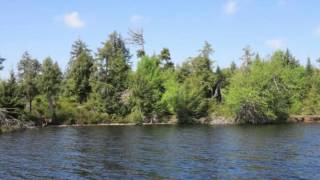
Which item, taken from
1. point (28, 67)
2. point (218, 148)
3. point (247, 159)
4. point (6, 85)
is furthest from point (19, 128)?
point (247, 159)

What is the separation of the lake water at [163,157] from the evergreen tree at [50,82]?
40953mm

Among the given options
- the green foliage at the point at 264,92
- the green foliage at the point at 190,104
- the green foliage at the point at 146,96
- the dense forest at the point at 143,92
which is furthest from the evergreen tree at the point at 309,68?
the green foliage at the point at 146,96

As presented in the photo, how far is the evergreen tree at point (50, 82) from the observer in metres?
114

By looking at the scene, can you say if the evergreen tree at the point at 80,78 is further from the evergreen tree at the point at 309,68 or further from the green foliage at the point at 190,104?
the evergreen tree at the point at 309,68

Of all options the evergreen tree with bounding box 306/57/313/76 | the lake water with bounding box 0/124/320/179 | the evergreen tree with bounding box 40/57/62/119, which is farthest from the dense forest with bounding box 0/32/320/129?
the lake water with bounding box 0/124/320/179

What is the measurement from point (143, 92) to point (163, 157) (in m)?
66.4

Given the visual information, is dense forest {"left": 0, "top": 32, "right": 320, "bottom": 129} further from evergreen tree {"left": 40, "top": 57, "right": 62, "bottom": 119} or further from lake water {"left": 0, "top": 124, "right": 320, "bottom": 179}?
lake water {"left": 0, "top": 124, "right": 320, "bottom": 179}

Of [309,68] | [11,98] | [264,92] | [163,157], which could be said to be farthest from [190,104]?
[163,157]

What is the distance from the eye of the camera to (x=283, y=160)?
156 feet

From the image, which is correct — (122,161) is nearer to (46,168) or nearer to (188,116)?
(46,168)

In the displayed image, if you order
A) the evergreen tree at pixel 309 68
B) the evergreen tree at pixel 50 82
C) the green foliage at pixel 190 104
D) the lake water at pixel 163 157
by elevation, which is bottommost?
the lake water at pixel 163 157

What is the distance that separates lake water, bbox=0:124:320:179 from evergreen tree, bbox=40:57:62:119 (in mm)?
40953

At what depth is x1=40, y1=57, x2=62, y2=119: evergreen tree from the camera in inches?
4483

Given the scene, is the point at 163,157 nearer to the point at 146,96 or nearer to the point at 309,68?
the point at 146,96
